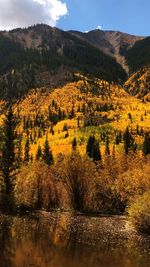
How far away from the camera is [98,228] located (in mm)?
46562

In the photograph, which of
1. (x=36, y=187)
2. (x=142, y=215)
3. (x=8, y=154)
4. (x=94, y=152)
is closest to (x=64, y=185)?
(x=36, y=187)

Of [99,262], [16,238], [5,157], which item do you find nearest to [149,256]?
[99,262]

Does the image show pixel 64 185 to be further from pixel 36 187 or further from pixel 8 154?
pixel 8 154

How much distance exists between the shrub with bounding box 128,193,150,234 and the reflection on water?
1.13 meters

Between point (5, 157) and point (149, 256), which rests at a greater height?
point (5, 157)

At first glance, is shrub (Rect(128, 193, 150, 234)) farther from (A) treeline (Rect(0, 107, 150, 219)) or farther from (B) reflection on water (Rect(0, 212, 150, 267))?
(A) treeline (Rect(0, 107, 150, 219))

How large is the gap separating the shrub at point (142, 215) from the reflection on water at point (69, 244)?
1130mm

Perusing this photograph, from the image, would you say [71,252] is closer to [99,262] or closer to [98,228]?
[99,262]

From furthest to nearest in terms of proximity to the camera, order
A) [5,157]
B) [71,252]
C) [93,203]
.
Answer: [93,203] → [5,157] → [71,252]

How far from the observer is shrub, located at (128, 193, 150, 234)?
44.4 meters

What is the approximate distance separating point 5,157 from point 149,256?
3425cm

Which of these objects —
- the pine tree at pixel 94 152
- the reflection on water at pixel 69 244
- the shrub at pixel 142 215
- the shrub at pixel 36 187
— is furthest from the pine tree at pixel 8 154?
the pine tree at pixel 94 152

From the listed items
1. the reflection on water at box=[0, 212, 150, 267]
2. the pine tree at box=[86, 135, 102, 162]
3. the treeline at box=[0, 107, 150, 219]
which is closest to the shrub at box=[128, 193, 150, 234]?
the reflection on water at box=[0, 212, 150, 267]

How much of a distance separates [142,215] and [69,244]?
12954 mm
